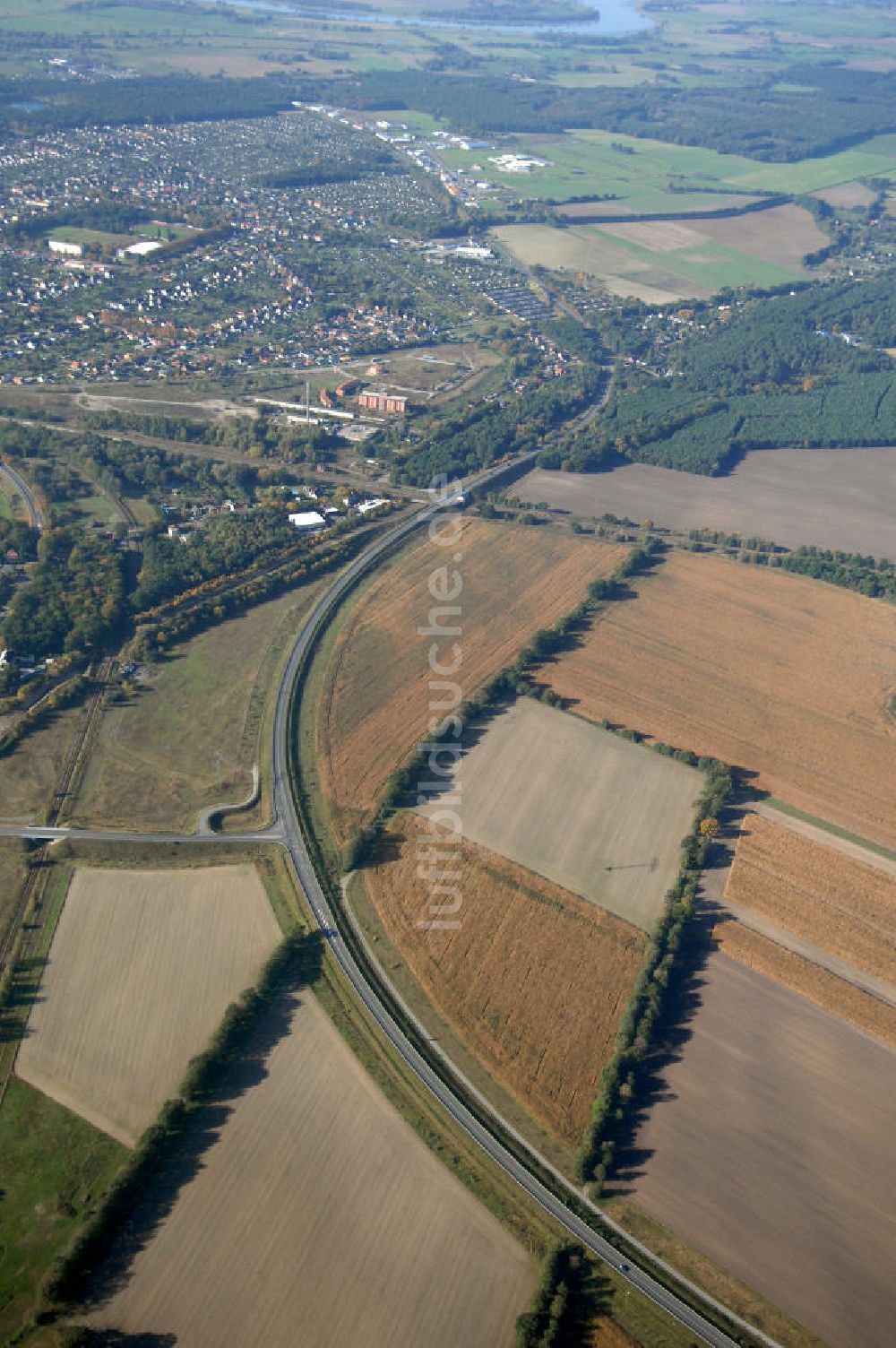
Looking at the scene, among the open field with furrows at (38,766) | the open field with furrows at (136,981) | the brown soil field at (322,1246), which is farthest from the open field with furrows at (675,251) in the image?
the brown soil field at (322,1246)

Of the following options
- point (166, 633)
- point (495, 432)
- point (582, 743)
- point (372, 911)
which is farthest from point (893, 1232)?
point (495, 432)

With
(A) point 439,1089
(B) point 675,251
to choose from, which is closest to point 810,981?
(A) point 439,1089

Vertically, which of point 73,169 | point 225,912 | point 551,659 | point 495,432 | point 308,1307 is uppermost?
point 73,169

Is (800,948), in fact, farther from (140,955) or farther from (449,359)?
(449,359)

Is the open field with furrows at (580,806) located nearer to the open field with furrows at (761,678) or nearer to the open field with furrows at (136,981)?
the open field with furrows at (761,678)

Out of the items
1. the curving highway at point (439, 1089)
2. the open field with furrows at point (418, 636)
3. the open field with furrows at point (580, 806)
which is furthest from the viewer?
the open field with furrows at point (418, 636)

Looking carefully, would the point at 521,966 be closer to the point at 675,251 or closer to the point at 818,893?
the point at 818,893

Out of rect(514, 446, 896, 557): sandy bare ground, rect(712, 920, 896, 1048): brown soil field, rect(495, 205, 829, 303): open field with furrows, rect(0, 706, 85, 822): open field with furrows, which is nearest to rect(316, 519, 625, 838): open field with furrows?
rect(514, 446, 896, 557): sandy bare ground
